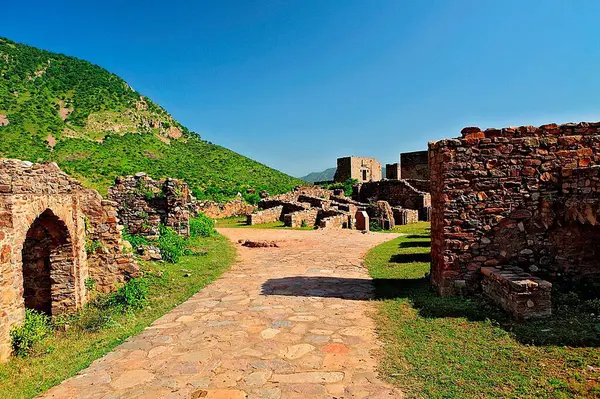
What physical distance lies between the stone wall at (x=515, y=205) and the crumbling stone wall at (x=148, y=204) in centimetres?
994

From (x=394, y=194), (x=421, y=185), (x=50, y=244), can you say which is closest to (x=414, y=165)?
(x=421, y=185)

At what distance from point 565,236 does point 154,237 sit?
10850 mm

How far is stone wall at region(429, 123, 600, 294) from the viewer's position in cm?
634

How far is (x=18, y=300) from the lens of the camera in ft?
17.5

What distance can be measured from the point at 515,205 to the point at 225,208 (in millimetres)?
22673

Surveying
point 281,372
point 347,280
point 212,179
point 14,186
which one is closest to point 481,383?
point 281,372

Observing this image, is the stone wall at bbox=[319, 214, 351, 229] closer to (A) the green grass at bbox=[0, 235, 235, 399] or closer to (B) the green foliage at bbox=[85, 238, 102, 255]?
(A) the green grass at bbox=[0, 235, 235, 399]

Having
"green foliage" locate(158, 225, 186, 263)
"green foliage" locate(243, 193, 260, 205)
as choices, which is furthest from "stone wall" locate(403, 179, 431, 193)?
"green foliage" locate(158, 225, 186, 263)

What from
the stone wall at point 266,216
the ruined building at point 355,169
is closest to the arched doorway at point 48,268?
the stone wall at point 266,216

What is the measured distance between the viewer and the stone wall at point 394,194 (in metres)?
27.1

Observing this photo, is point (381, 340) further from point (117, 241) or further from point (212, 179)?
point (212, 179)

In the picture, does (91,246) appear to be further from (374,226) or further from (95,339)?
(374,226)

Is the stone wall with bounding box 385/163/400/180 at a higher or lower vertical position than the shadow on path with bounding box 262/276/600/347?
higher

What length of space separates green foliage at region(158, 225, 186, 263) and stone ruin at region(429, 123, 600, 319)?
7.10 meters
